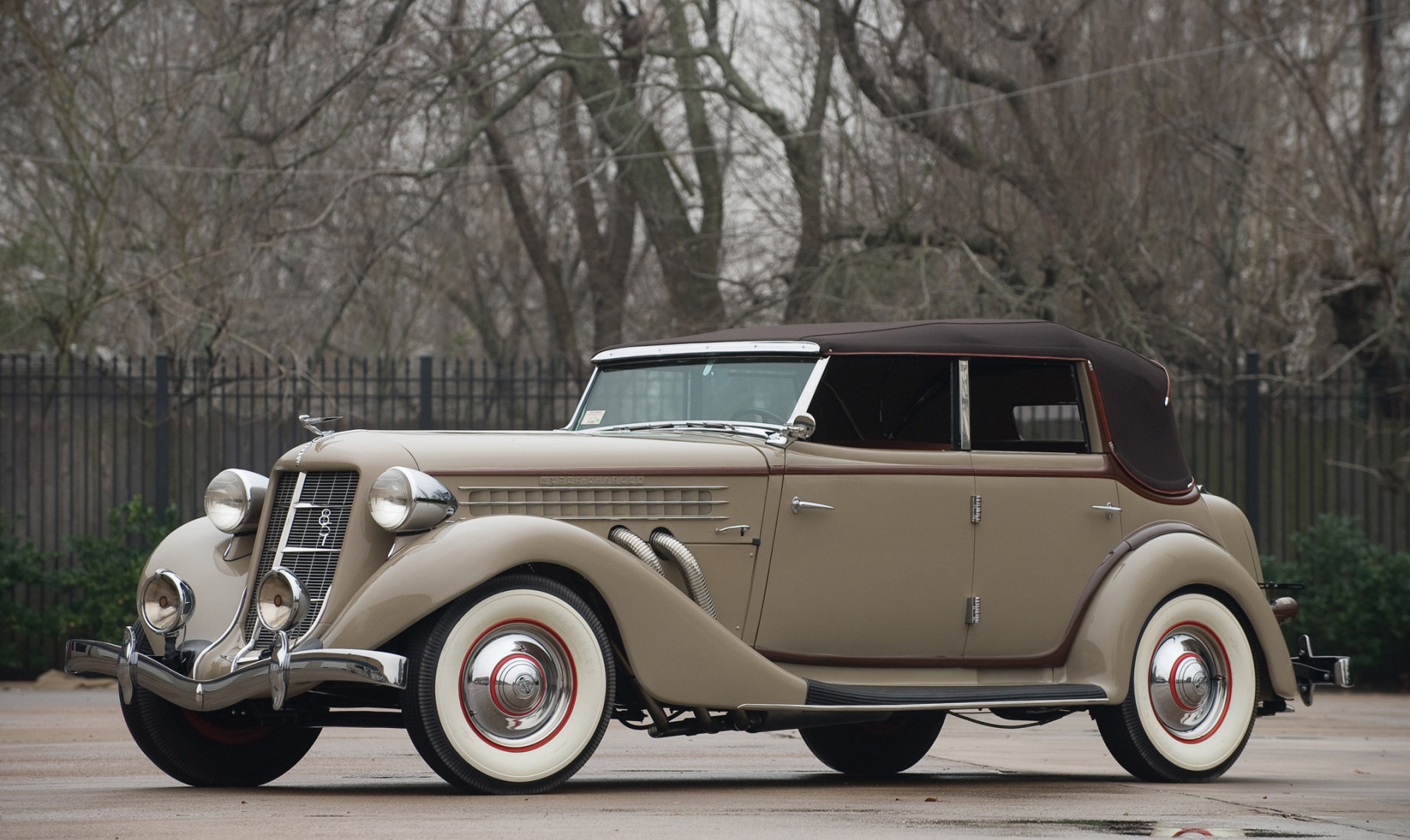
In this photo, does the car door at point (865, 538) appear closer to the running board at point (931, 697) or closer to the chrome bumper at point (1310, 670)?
the running board at point (931, 697)

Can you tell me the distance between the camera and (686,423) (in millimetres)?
7402

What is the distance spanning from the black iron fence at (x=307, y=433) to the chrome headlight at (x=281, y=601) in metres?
7.78

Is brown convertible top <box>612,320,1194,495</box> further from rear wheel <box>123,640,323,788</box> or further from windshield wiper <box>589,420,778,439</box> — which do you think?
rear wheel <box>123,640,323,788</box>

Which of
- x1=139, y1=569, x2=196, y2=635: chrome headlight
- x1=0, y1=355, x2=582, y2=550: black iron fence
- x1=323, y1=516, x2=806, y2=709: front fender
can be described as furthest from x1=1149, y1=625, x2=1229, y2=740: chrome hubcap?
x1=0, y1=355, x2=582, y2=550: black iron fence

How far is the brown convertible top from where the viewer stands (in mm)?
7387

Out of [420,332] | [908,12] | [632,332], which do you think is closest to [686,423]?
[908,12]

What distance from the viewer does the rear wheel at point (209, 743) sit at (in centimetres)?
679

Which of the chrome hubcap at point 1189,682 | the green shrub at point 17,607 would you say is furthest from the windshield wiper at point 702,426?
the green shrub at point 17,607

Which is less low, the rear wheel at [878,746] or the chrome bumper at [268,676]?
the chrome bumper at [268,676]

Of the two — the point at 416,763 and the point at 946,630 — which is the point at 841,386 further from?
the point at 416,763

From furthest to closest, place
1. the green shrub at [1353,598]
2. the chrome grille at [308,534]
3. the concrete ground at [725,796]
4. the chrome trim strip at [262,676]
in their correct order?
the green shrub at [1353,598] < the chrome grille at [308,534] < the chrome trim strip at [262,676] < the concrete ground at [725,796]

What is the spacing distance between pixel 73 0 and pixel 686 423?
12.0m

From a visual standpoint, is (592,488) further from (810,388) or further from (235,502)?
(235,502)

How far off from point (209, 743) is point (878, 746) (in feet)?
9.83
